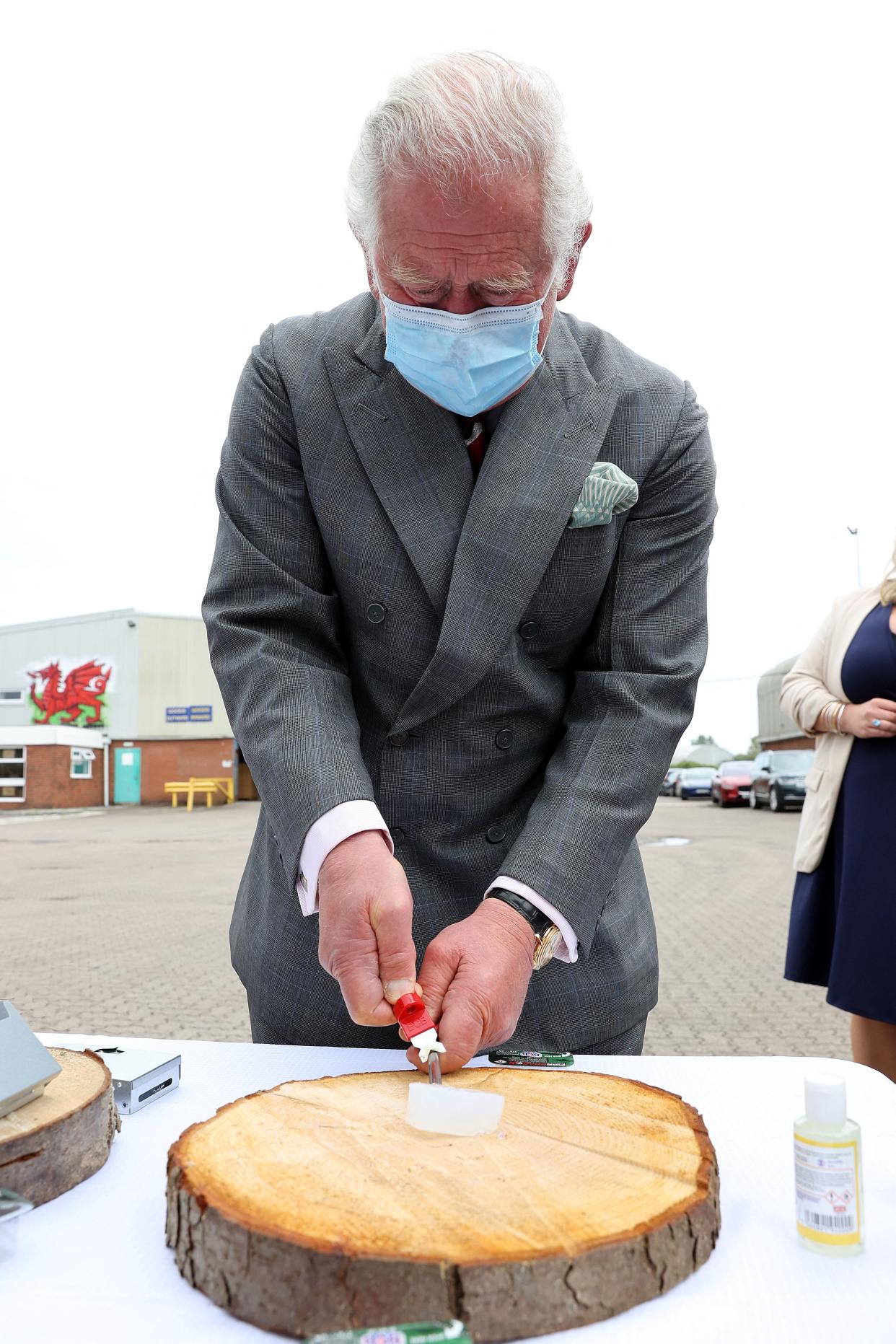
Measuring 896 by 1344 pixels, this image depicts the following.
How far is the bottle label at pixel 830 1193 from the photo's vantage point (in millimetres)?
960

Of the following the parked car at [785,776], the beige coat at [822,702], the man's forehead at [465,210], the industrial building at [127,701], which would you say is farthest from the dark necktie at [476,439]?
the industrial building at [127,701]

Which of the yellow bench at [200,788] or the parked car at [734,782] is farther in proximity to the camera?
the yellow bench at [200,788]

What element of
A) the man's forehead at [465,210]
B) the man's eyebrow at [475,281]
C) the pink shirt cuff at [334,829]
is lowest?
the pink shirt cuff at [334,829]

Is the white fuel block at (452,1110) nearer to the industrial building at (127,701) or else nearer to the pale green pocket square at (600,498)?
the pale green pocket square at (600,498)

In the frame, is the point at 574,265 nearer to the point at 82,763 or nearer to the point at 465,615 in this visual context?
the point at 465,615

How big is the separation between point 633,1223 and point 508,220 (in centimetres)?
118

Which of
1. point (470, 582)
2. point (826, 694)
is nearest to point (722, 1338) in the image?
point (470, 582)

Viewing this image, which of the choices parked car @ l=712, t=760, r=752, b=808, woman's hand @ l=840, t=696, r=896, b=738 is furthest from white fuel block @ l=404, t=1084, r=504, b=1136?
parked car @ l=712, t=760, r=752, b=808

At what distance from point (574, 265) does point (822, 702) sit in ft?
6.90

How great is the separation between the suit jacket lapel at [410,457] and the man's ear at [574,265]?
0.88 feet

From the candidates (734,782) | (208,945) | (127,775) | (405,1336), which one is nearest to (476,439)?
(405,1336)

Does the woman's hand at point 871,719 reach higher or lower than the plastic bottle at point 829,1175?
higher

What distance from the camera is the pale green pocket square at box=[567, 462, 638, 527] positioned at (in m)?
1.64

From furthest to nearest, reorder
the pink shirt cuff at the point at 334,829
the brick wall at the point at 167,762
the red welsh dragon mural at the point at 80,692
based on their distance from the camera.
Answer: the brick wall at the point at 167,762, the red welsh dragon mural at the point at 80,692, the pink shirt cuff at the point at 334,829
